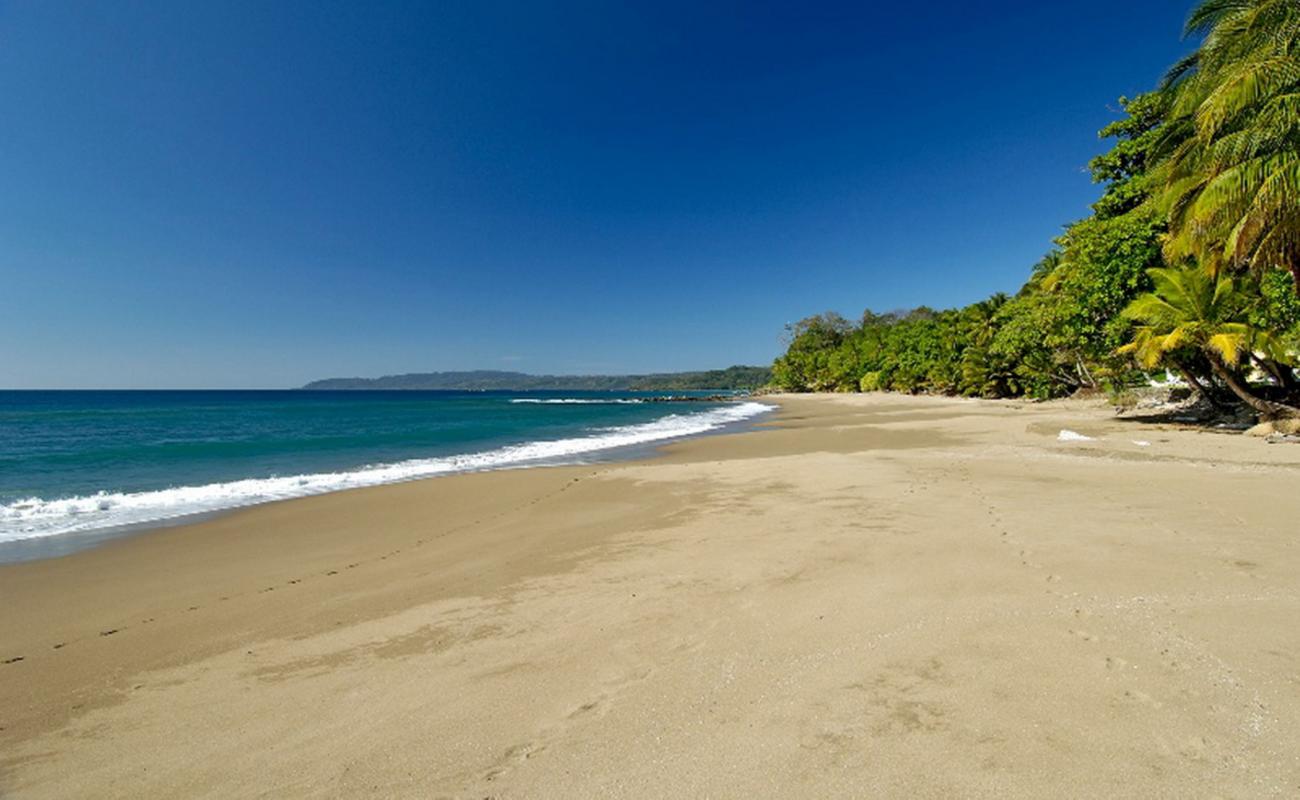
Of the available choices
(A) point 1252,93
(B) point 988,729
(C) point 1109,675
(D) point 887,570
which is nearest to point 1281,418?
(A) point 1252,93

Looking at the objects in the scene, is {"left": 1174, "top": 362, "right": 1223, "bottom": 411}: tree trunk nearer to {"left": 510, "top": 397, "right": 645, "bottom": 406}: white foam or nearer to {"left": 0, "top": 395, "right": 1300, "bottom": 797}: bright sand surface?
{"left": 0, "top": 395, "right": 1300, "bottom": 797}: bright sand surface

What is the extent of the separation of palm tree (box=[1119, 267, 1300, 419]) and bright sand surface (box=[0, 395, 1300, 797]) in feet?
24.6

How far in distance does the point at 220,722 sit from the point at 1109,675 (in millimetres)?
5516

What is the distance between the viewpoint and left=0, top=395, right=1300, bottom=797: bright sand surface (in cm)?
267

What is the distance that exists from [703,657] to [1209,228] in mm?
15612

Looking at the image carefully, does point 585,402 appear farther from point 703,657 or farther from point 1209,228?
point 703,657

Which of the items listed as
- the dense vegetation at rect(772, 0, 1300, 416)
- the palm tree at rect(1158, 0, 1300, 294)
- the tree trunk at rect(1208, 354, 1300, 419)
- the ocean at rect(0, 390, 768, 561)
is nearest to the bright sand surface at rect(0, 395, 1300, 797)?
the ocean at rect(0, 390, 768, 561)

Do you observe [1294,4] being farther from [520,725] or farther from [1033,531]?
[520,725]

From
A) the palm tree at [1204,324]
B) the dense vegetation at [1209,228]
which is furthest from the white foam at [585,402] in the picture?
the palm tree at [1204,324]

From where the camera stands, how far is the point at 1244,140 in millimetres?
11094

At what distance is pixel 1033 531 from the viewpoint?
6.22m

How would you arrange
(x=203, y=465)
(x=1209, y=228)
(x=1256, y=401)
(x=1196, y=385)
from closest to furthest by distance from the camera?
(x=1209, y=228) < (x=1256, y=401) < (x=1196, y=385) < (x=203, y=465)

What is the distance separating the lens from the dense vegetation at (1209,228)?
34.7 ft

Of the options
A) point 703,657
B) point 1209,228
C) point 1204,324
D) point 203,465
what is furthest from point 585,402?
point 703,657
